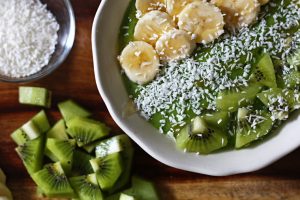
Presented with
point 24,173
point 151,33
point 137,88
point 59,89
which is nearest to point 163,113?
point 137,88

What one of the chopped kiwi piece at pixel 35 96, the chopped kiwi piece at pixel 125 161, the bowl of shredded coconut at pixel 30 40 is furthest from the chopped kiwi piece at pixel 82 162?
the bowl of shredded coconut at pixel 30 40

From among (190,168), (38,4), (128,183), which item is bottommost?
(128,183)

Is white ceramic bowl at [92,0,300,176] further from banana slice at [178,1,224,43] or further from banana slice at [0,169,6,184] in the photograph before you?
banana slice at [0,169,6,184]

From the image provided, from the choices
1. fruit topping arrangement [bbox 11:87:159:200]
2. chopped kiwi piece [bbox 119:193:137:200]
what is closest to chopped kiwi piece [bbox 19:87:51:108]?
fruit topping arrangement [bbox 11:87:159:200]

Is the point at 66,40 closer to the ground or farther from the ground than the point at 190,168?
farther from the ground

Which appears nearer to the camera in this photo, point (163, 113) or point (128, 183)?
point (163, 113)

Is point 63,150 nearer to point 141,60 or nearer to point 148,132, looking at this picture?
point 148,132

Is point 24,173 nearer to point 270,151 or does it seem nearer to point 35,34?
point 35,34
